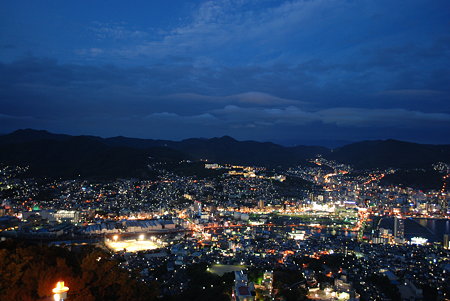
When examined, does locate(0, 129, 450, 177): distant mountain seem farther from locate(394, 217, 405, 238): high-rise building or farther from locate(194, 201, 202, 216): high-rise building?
locate(394, 217, 405, 238): high-rise building

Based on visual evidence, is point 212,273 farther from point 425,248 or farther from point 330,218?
point 330,218

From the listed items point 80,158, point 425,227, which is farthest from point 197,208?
point 80,158

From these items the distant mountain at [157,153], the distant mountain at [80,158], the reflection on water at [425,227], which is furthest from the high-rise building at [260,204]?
the distant mountain at [157,153]

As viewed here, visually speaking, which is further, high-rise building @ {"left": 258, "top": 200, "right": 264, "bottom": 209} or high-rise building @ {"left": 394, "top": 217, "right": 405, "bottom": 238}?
high-rise building @ {"left": 258, "top": 200, "right": 264, "bottom": 209}

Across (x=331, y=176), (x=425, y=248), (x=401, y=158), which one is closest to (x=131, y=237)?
(x=425, y=248)

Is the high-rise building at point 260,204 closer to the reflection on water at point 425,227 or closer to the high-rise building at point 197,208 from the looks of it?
the high-rise building at point 197,208

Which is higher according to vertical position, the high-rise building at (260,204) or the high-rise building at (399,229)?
the high-rise building at (260,204)

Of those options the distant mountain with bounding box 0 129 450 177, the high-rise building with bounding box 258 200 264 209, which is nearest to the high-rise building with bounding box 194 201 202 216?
the high-rise building with bounding box 258 200 264 209

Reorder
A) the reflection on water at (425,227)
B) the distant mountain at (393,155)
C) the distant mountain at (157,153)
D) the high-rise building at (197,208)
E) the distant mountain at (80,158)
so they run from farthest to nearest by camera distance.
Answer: the distant mountain at (393,155), the distant mountain at (157,153), the distant mountain at (80,158), the high-rise building at (197,208), the reflection on water at (425,227)
